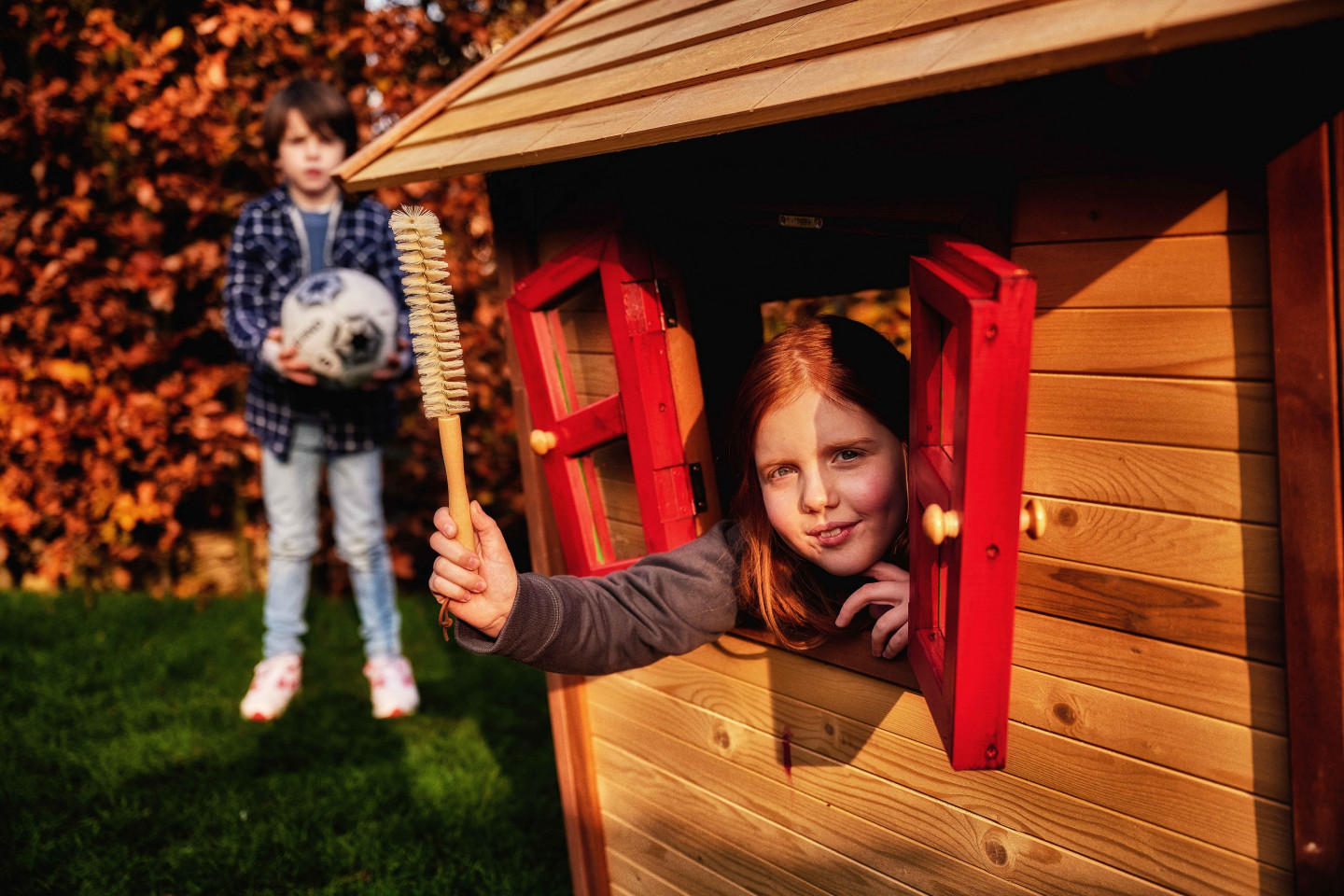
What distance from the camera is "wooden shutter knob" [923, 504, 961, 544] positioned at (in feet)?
4.81

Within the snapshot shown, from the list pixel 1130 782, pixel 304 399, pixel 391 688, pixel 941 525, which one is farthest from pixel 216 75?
pixel 1130 782

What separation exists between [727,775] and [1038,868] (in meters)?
0.79

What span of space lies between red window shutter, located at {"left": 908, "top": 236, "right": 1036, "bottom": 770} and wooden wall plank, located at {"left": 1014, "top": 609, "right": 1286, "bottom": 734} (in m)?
0.22

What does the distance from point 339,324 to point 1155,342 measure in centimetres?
269

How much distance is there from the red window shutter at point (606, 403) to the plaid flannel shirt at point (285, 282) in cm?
157

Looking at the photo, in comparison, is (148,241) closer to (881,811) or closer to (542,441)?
(542,441)

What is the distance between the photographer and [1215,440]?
1.53 m

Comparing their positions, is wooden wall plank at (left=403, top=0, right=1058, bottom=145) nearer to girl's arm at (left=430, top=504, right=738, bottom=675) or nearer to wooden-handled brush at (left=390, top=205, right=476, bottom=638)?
wooden-handled brush at (left=390, top=205, right=476, bottom=638)

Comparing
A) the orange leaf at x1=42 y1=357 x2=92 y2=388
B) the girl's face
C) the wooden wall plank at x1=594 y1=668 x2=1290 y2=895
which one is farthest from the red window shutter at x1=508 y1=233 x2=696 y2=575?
the orange leaf at x1=42 y1=357 x2=92 y2=388

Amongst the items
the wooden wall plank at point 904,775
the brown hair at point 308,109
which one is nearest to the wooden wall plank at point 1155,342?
the wooden wall plank at point 904,775

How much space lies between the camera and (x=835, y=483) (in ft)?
6.55

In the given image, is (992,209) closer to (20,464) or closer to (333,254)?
(333,254)

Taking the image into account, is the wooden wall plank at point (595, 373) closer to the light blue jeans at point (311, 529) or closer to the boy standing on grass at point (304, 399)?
the boy standing on grass at point (304, 399)

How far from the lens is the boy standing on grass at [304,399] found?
3.91 metres
